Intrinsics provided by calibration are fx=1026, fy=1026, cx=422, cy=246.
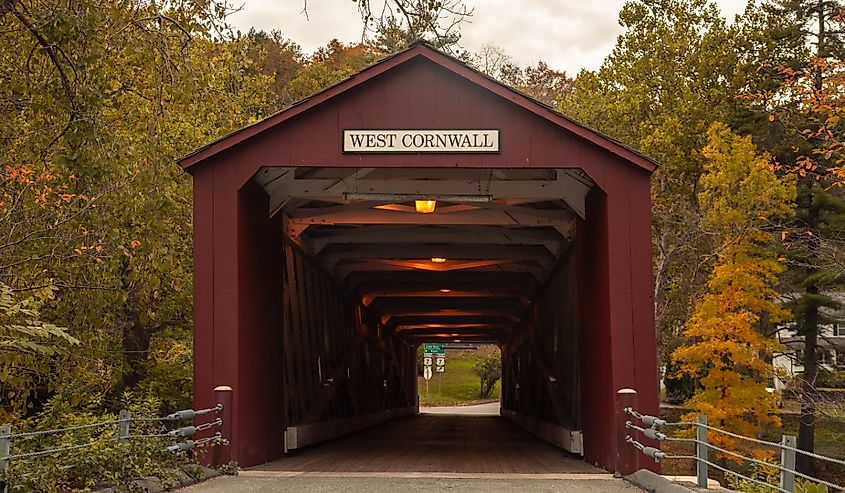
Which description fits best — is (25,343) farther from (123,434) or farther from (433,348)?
(433,348)

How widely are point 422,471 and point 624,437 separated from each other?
2311mm

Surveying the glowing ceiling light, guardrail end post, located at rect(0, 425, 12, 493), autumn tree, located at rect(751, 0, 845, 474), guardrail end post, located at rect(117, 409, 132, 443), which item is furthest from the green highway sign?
guardrail end post, located at rect(0, 425, 12, 493)

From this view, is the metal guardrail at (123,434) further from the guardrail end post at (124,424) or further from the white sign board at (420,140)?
the white sign board at (420,140)

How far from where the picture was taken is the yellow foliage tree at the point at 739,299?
88.8 feet

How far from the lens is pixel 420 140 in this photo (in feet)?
37.2

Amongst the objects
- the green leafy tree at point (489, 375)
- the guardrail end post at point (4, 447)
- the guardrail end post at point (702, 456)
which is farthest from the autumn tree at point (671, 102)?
the guardrail end post at point (4, 447)

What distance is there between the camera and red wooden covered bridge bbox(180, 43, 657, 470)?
1114cm

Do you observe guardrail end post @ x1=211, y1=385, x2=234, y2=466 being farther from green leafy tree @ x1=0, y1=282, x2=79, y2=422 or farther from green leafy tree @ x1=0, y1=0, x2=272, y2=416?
green leafy tree @ x1=0, y1=282, x2=79, y2=422

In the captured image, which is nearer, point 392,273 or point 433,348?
point 392,273

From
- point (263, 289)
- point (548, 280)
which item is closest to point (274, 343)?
point (263, 289)

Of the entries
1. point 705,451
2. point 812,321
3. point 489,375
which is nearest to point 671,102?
point 812,321

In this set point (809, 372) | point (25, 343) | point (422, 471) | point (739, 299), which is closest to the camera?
point (25, 343)

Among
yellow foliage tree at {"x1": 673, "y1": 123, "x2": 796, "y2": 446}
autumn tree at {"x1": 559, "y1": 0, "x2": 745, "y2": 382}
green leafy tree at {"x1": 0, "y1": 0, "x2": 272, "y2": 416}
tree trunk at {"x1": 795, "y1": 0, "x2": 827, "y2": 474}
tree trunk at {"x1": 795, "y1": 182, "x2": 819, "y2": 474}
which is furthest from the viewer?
autumn tree at {"x1": 559, "y1": 0, "x2": 745, "y2": 382}

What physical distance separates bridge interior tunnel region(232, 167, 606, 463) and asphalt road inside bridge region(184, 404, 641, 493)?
50 cm
